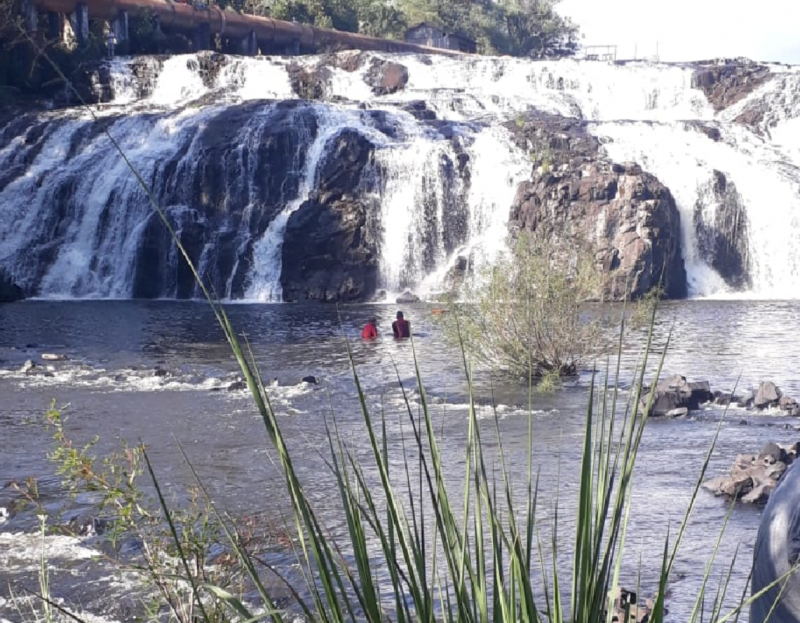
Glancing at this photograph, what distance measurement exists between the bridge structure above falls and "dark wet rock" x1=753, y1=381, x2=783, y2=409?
3223 cm

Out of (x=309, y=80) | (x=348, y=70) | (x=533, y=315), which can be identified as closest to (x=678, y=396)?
(x=533, y=315)

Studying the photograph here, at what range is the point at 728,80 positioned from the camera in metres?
42.0

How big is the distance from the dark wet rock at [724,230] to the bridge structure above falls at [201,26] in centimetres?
2236

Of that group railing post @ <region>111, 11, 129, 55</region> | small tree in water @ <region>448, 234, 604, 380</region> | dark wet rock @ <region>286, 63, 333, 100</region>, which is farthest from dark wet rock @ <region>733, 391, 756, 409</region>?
railing post @ <region>111, 11, 129, 55</region>

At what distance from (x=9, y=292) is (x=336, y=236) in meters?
8.43

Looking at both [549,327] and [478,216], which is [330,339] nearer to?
[549,327]

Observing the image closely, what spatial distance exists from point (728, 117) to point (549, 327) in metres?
28.7

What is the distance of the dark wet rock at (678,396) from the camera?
12.8 metres

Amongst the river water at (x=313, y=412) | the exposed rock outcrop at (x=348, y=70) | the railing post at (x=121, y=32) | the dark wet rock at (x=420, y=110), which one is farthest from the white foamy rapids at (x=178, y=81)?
the river water at (x=313, y=412)

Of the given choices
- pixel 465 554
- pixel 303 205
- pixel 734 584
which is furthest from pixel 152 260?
pixel 465 554

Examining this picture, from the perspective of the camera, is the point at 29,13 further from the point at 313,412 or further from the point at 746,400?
the point at 746,400

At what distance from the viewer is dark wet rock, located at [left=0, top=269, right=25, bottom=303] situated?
29275mm

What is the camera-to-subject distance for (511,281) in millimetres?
14266

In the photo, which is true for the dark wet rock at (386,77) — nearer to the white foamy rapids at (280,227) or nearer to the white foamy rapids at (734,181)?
the white foamy rapids at (280,227)
